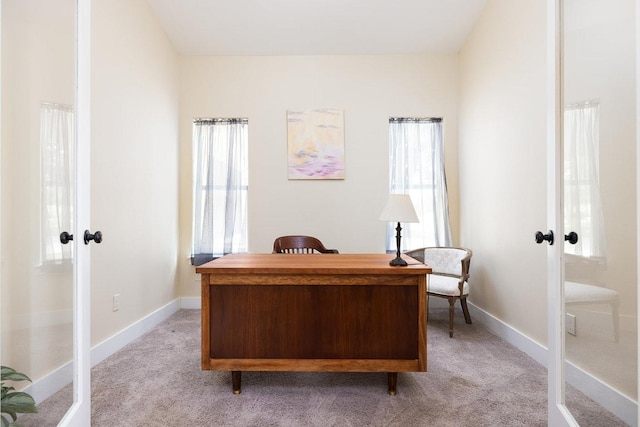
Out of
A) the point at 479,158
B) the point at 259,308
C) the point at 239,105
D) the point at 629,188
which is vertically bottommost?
the point at 259,308

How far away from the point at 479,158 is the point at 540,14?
1.29m

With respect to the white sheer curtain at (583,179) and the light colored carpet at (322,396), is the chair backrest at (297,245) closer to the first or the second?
the light colored carpet at (322,396)

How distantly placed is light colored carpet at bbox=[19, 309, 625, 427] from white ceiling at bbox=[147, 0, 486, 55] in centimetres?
315

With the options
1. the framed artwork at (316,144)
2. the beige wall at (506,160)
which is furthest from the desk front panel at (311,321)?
the framed artwork at (316,144)

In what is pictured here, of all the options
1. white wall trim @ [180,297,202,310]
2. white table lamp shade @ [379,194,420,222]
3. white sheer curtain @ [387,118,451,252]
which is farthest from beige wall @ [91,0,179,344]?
white sheer curtain @ [387,118,451,252]

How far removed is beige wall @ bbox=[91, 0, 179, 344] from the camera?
2.35m

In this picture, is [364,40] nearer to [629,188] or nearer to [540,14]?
[540,14]

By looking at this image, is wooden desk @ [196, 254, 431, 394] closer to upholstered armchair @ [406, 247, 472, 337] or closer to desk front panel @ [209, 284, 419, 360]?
desk front panel @ [209, 284, 419, 360]

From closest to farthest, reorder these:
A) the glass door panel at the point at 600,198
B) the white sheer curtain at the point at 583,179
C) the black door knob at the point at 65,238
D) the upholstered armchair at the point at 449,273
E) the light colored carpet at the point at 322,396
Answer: the glass door panel at the point at 600,198 < the white sheer curtain at the point at 583,179 < the black door knob at the point at 65,238 < the light colored carpet at the point at 322,396 < the upholstered armchair at the point at 449,273

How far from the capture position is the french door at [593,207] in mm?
1054

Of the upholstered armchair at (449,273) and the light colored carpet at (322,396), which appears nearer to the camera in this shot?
the light colored carpet at (322,396)

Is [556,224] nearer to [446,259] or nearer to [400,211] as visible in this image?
[400,211]

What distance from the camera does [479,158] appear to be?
126 inches

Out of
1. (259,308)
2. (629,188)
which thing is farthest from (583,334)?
(259,308)
